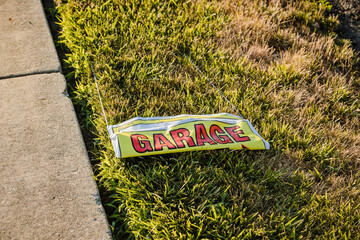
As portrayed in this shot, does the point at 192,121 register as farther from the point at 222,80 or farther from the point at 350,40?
the point at 350,40

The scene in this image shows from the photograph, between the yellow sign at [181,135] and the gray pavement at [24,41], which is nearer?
the yellow sign at [181,135]

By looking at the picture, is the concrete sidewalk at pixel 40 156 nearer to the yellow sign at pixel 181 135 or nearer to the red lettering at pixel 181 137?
the yellow sign at pixel 181 135

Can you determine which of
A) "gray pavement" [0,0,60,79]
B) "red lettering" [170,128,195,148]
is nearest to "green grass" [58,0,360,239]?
"red lettering" [170,128,195,148]

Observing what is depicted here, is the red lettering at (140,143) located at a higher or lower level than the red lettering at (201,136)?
higher

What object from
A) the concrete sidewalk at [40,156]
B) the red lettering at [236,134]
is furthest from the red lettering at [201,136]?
the concrete sidewalk at [40,156]

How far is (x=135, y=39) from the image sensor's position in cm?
315

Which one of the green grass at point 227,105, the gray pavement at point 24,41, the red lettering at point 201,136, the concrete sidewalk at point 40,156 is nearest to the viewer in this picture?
the concrete sidewalk at point 40,156

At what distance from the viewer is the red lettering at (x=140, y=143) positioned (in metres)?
2.20

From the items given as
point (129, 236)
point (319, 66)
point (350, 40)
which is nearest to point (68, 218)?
point (129, 236)

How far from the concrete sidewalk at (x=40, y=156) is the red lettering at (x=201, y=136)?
0.75 m

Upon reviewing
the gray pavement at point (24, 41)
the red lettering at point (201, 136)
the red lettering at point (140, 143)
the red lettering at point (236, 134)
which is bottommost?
the red lettering at point (236, 134)

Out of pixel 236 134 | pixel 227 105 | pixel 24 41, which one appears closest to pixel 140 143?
pixel 236 134

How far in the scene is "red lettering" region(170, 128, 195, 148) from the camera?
2277mm

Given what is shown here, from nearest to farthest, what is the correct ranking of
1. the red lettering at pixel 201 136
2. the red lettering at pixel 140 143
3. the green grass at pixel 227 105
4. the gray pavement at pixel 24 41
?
the green grass at pixel 227 105, the red lettering at pixel 140 143, the red lettering at pixel 201 136, the gray pavement at pixel 24 41
